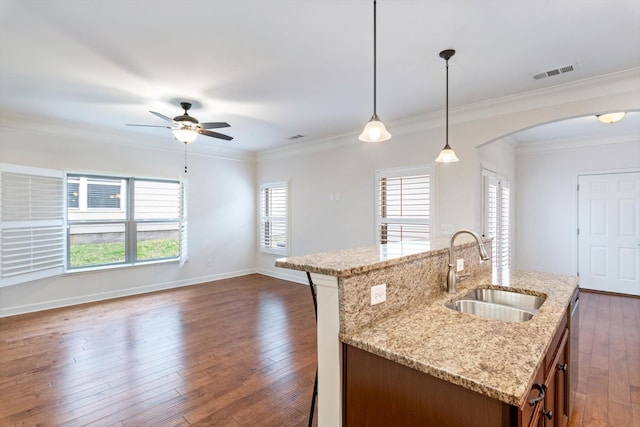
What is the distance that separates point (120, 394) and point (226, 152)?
4.85 metres

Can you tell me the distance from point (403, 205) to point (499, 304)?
2.63 m

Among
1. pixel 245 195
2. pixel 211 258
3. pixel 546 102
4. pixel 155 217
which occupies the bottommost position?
pixel 211 258

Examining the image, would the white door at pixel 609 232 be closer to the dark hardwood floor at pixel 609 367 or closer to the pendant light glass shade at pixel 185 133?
the dark hardwood floor at pixel 609 367

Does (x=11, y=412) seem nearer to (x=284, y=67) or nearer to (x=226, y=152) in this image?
(x=284, y=67)

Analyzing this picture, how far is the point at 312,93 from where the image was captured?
11.5 ft

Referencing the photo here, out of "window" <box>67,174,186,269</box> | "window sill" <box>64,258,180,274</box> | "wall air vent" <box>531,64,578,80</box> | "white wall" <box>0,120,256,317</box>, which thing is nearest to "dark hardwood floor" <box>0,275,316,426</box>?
"white wall" <box>0,120,256,317</box>

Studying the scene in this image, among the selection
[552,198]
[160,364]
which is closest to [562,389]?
[160,364]

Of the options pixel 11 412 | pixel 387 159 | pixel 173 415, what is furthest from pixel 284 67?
pixel 11 412

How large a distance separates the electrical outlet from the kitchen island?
0.02 metres

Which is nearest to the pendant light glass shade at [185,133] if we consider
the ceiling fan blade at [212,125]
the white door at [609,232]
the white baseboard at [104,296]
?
the ceiling fan blade at [212,125]

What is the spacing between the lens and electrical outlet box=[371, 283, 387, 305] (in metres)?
1.43

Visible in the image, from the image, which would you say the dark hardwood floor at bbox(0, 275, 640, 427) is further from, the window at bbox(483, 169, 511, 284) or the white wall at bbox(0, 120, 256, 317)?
the window at bbox(483, 169, 511, 284)

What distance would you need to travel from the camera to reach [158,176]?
5.57 metres

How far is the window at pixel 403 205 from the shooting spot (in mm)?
4352
